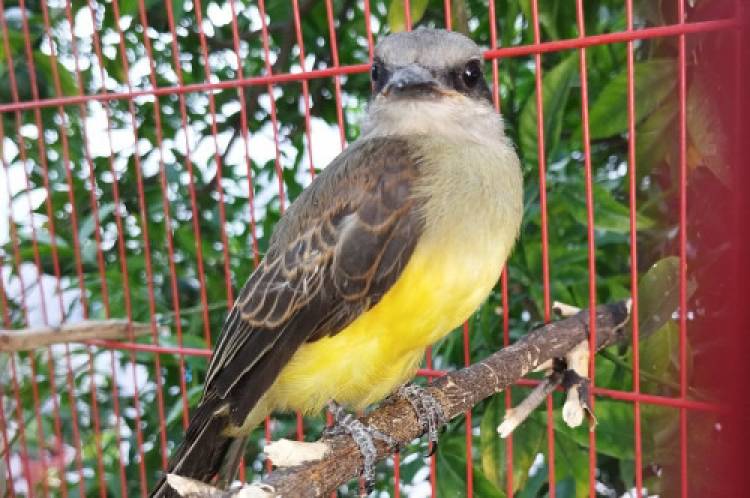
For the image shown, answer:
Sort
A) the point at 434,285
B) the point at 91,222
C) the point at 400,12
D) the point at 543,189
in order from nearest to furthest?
the point at 434,285, the point at 543,189, the point at 400,12, the point at 91,222

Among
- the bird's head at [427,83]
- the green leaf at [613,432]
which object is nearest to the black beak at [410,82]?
the bird's head at [427,83]

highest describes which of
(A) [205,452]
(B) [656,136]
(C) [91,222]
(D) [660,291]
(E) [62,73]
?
(E) [62,73]

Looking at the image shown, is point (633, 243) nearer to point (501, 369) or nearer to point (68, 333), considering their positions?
point (501, 369)

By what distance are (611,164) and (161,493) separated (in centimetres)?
120

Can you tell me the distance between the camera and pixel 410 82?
3.95 feet

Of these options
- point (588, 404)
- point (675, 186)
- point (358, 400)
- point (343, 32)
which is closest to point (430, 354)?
point (358, 400)

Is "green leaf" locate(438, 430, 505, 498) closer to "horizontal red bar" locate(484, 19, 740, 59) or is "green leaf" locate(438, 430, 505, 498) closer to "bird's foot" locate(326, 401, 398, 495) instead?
"bird's foot" locate(326, 401, 398, 495)

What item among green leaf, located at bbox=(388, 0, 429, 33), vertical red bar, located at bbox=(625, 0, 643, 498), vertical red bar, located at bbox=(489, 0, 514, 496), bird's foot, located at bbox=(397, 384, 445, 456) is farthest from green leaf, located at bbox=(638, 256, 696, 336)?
green leaf, located at bbox=(388, 0, 429, 33)

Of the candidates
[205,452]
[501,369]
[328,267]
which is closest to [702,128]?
[501,369]

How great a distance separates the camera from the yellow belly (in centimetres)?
114

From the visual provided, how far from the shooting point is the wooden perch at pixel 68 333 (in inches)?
61.6

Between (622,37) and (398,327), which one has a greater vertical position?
(622,37)

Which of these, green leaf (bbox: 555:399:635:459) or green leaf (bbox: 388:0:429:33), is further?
green leaf (bbox: 388:0:429:33)

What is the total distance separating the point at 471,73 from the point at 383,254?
0.33m
